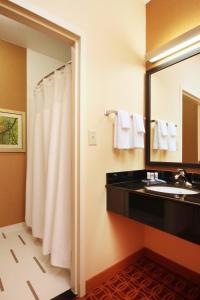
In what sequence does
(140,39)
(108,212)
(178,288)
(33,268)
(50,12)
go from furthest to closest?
(140,39), (33,268), (108,212), (178,288), (50,12)

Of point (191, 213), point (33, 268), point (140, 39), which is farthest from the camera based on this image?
point (140, 39)

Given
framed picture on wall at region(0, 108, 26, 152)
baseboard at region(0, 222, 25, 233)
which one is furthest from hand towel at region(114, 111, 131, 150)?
baseboard at region(0, 222, 25, 233)

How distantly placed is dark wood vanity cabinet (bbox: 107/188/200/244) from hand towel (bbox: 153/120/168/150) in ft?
2.11

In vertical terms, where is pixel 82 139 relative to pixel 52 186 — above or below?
above

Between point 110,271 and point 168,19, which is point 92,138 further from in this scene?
point 168,19

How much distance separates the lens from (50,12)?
3.92 feet

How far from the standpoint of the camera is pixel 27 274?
1.57m

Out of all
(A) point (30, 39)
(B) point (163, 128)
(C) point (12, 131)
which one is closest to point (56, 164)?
(B) point (163, 128)

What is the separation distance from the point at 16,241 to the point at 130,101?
78.7 inches

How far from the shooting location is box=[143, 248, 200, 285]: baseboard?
1496mm

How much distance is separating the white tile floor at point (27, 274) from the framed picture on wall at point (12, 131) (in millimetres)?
1121

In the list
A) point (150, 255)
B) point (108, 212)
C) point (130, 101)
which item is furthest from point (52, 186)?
point (150, 255)

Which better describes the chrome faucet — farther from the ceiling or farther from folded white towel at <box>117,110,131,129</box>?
the ceiling

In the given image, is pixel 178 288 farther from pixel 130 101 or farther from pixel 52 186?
pixel 130 101
